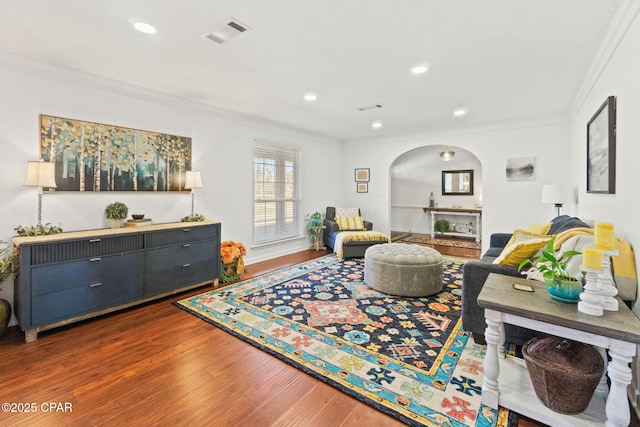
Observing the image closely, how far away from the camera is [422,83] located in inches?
135

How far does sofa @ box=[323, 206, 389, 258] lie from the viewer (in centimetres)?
538

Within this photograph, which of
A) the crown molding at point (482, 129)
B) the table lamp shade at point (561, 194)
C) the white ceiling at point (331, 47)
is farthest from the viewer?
the crown molding at point (482, 129)

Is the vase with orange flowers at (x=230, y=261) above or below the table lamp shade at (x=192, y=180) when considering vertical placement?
below

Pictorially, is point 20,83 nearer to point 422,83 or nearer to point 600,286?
point 422,83

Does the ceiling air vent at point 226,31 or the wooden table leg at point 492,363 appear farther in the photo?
the ceiling air vent at point 226,31

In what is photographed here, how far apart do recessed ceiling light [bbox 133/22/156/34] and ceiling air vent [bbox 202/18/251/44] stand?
1.22 feet

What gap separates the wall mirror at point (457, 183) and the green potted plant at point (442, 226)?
834 mm

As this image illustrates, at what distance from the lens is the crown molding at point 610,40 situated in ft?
6.36

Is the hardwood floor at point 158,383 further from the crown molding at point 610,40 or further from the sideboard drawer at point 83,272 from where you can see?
the crown molding at point 610,40

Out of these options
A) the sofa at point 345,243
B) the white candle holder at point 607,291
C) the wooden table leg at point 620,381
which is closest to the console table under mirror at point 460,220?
the sofa at point 345,243

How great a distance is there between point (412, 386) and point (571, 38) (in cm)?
297

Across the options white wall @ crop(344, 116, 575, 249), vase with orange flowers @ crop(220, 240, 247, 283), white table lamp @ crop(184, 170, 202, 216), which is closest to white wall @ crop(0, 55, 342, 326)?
white table lamp @ crop(184, 170, 202, 216)

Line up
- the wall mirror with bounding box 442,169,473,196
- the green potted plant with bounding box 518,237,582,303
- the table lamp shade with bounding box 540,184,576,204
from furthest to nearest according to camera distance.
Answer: the wall mirror with bounding box 442,169,473,196, the table lamp shade with bounding box 540,184,576,204, the green potted plant with bounding box 518,237,582,303

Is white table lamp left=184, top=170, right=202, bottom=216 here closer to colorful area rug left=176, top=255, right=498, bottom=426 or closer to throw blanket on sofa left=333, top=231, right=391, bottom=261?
colorful area rug left=176, top=255, right=498, bottom=426
